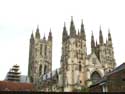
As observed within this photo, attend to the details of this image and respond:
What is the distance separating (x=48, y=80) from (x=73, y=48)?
687 inches

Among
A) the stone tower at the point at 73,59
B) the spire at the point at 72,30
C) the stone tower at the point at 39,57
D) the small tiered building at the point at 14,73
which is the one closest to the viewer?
the stone tower at the point at 73,59

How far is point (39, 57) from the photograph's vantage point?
117438 millimetres

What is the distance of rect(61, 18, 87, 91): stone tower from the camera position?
81.1m

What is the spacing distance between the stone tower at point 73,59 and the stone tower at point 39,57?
29.0m

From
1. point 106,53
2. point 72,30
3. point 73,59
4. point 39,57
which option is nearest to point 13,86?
point 73,59

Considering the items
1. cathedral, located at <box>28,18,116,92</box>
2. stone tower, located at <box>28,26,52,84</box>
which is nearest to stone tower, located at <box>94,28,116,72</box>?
cathedral, located at <box>28,18,116,92</box>

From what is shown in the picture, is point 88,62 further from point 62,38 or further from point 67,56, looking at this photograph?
point 62,38

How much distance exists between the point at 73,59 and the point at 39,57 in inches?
1437

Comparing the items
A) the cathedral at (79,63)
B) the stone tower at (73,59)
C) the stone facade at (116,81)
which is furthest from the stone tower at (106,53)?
the stone facade at (116,81)

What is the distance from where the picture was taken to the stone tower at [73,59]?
81062 millimetres

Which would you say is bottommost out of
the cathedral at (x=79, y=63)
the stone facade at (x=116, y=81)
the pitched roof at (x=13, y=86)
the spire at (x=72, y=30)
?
the stone facade at (x=116, y=81)

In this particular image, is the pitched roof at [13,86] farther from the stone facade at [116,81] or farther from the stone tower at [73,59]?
the stone facade at [116,81]

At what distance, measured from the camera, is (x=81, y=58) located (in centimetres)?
8500

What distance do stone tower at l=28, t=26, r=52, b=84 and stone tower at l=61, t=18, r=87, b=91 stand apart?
1141 inches
